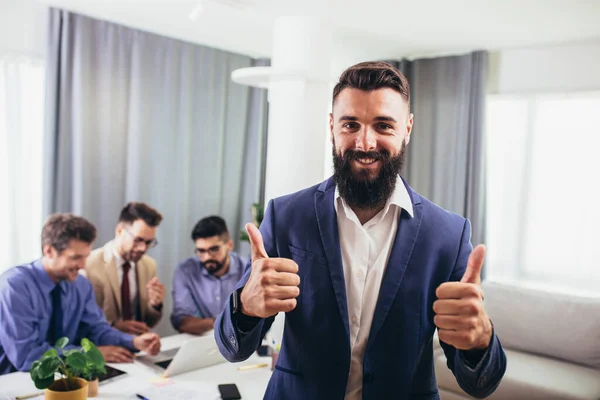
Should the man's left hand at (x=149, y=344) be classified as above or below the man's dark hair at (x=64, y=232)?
below

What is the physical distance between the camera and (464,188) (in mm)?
4707

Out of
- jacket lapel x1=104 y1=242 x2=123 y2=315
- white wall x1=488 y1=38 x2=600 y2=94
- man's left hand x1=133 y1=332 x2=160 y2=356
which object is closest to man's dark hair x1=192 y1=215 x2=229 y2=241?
jacket lapel x1=104 y1=242 x2=123 y2=315

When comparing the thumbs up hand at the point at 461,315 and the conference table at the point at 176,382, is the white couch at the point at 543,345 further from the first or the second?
the thumbs up hand at the point at 461,315

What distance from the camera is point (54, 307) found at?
2.49m

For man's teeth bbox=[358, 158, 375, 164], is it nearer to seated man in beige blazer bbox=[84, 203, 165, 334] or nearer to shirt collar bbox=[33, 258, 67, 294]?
shirt collar bbox=[33, 258, 67, 294]

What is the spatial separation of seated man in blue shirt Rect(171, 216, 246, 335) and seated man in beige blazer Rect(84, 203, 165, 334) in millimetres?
197

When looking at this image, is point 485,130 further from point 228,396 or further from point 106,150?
point 228,396

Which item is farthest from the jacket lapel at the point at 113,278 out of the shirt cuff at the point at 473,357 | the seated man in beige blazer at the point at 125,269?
the shirt cuff at the point at 473,357

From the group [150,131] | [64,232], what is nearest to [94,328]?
[64,232]

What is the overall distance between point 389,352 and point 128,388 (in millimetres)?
1186

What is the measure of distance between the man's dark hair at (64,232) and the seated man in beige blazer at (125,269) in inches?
28.8

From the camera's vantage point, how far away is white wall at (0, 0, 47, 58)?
3609 mm

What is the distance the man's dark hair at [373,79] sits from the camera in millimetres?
1267

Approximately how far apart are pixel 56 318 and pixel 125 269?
899 mm
